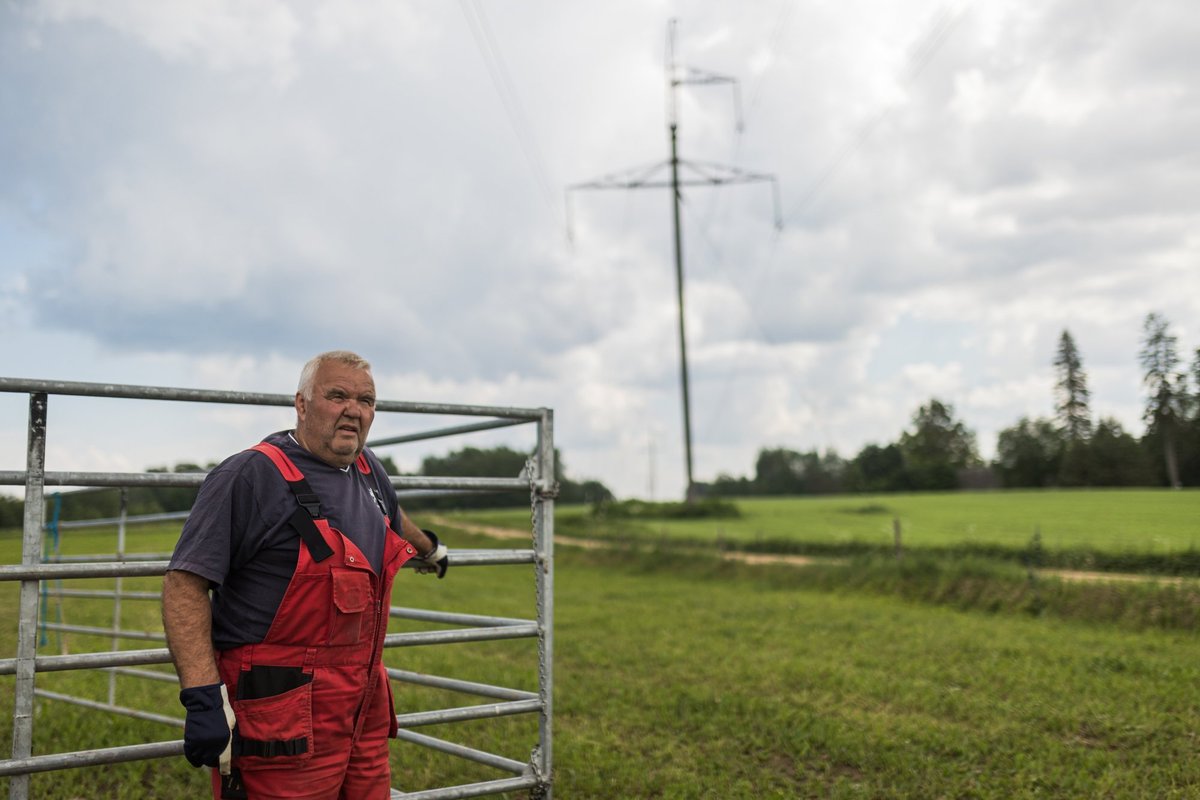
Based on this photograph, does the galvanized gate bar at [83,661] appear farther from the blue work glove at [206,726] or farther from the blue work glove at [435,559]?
the blue work glove at [435,559]

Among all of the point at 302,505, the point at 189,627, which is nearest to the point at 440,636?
the point at 302,505

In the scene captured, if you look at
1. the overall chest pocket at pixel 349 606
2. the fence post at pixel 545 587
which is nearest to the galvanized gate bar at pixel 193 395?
the fence post at pixel 545 587

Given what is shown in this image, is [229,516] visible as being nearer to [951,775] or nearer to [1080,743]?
[951,775]

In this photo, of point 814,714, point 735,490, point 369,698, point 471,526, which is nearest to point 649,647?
point 814,714

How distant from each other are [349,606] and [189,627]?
464 mm

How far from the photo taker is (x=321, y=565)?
9.15 ft

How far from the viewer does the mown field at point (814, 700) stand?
5.45 m

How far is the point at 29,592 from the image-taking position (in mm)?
3182

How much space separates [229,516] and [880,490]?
53.0 meters

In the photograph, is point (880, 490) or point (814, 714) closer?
point (814, 714)

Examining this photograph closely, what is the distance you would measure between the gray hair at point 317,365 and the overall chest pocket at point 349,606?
24.9 inches

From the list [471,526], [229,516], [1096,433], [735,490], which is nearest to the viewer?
[229,516]

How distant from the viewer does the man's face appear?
2982mm

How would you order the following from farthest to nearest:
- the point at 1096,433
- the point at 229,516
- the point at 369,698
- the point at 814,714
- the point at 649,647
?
the point at 1096,433 → the point at 649,647 → the point at 814,714 → the point at 369,698 → the point at 229,516
